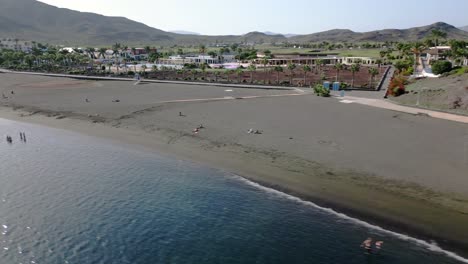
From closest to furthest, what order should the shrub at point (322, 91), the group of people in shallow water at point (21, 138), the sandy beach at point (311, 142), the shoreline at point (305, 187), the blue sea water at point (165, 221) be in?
the blue sea water at point (165, 221)
the shoreline at point (305, 187)
the sandy beach at point (311, 142)
the group of people in shallow water at point (21, 138)
the shrub at point (322, 91)

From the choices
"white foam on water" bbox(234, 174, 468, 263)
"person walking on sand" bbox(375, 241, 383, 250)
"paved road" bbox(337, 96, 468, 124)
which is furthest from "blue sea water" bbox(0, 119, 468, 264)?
"paved road" bbox(337, 96, 468, 124)

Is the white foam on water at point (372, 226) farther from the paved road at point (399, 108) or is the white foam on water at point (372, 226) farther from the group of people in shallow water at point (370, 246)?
the paved road at point (399, 108)

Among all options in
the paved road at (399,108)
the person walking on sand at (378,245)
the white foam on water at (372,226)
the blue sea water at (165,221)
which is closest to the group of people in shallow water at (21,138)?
A: the blue sea water at (165,221)

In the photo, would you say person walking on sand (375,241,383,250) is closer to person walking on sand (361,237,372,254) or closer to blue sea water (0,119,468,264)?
blue sea water (0,119,468,264)

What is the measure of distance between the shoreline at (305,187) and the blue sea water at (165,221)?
1.01 meters

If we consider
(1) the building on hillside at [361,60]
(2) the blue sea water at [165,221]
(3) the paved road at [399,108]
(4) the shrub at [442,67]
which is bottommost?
(2) the blue sea water at [165,221]

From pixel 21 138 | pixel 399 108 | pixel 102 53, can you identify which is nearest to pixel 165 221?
pixel 21 138

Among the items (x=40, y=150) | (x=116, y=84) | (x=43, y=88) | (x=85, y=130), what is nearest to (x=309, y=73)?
(x=116, y=84)

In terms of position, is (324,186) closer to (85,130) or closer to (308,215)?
(308,215)

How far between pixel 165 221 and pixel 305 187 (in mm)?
11408

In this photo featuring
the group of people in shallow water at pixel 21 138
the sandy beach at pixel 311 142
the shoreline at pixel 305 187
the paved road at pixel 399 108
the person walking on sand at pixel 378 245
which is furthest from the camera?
the paved road at pixel 399 108

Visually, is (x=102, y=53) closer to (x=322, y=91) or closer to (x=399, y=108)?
(x=322, y=91)

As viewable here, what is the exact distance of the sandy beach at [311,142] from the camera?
2873 cm

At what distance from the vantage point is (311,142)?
139 feet
